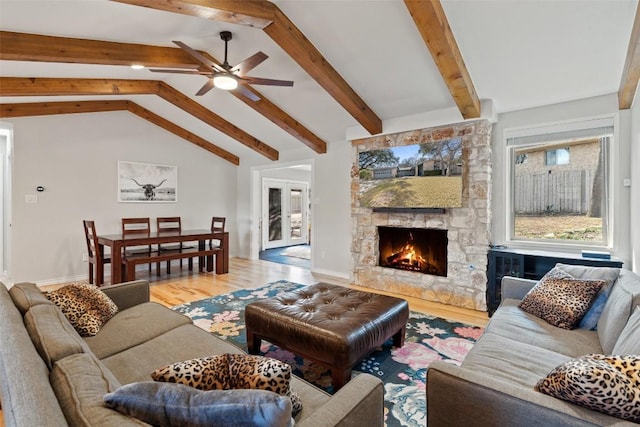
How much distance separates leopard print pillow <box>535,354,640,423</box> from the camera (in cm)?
98

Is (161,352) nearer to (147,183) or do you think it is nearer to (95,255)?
(95,255)

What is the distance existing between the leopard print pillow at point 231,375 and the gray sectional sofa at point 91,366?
142mm

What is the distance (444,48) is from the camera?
275 centimetres

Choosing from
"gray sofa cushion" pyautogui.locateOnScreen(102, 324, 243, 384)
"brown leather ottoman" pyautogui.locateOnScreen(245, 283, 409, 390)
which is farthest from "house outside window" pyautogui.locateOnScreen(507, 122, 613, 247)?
"gray sofa cushion" pyautogui.locateOnScreen(102, 324, 243, 384)

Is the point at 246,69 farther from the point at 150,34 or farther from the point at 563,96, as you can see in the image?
the point at 563,96

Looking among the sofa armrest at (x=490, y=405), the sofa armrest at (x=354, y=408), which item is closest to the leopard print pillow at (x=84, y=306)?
the sofa armrest at (x=354, y=408)

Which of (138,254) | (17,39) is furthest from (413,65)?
(138,254)

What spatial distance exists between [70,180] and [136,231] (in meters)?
1.28

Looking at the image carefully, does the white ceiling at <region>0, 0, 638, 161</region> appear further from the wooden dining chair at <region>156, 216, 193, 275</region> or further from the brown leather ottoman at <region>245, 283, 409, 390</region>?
the wooden dining chair at <region>156, 216, 193, 275</region>

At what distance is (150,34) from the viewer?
127 inches

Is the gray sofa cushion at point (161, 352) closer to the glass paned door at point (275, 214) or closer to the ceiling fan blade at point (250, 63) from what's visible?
the ceiling fan blade at point (250, 63)

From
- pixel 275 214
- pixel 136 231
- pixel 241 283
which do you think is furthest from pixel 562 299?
pixel 275 214

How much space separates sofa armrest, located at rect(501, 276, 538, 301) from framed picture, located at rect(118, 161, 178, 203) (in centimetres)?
590

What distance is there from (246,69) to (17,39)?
195 centimetres
